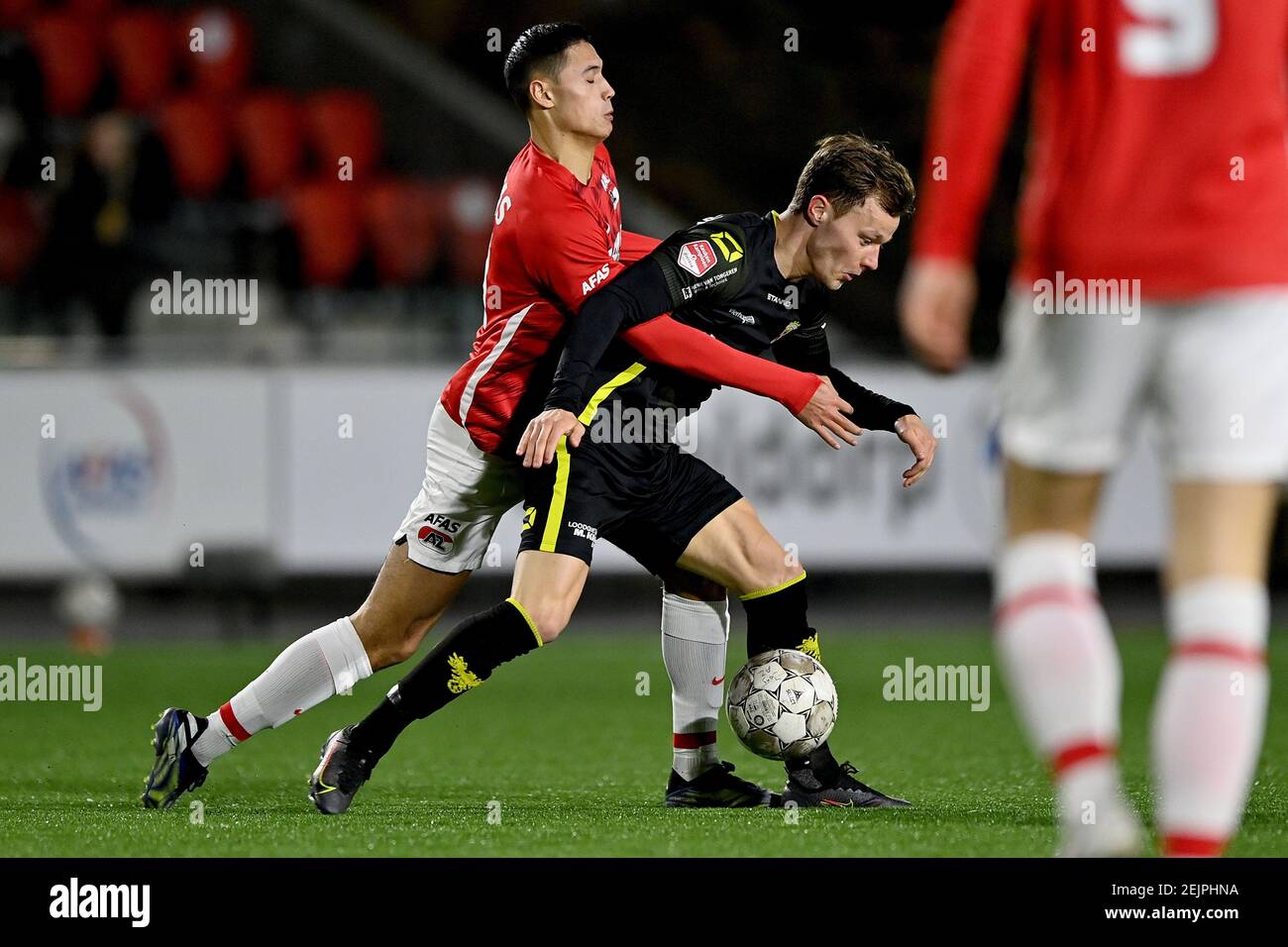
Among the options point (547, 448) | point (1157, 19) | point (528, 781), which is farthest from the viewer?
point (528, 781)

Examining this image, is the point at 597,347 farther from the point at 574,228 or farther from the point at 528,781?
the point at 528,781

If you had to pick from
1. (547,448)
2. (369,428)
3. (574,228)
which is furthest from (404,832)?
(369,428)

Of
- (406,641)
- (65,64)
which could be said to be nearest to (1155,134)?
(406,641)

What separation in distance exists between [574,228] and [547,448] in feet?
2.33

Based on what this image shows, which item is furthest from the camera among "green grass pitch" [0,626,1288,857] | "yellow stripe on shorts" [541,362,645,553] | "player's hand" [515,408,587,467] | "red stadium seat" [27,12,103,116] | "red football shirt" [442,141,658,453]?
"red stadium seat" [27,12,103,116]

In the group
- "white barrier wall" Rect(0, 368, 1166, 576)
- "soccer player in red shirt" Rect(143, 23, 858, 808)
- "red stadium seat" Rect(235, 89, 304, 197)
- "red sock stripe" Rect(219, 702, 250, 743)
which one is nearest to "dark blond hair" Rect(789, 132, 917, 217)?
"soccer player in red shirt" Rect(143, 23, 858, 808)

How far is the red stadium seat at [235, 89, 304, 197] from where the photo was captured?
12.6 metres

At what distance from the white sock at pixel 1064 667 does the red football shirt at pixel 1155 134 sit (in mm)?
415

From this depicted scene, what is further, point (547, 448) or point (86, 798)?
point (86, 798)

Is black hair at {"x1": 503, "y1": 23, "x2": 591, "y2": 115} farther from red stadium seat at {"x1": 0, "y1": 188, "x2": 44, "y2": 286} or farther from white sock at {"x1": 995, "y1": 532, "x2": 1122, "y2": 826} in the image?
red stadium seat at {"x1": 0, "y1": 188, "x2": 44, "y2": 286}

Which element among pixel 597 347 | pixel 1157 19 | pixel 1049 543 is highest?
pixel 1157 19

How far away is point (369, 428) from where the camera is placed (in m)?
10.1

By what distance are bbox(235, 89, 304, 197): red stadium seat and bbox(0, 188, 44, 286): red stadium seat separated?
1442 millimetres

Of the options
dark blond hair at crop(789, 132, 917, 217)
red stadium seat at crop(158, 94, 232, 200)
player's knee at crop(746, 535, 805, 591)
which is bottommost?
player's knee at crop(746, 535, 805, 591)
